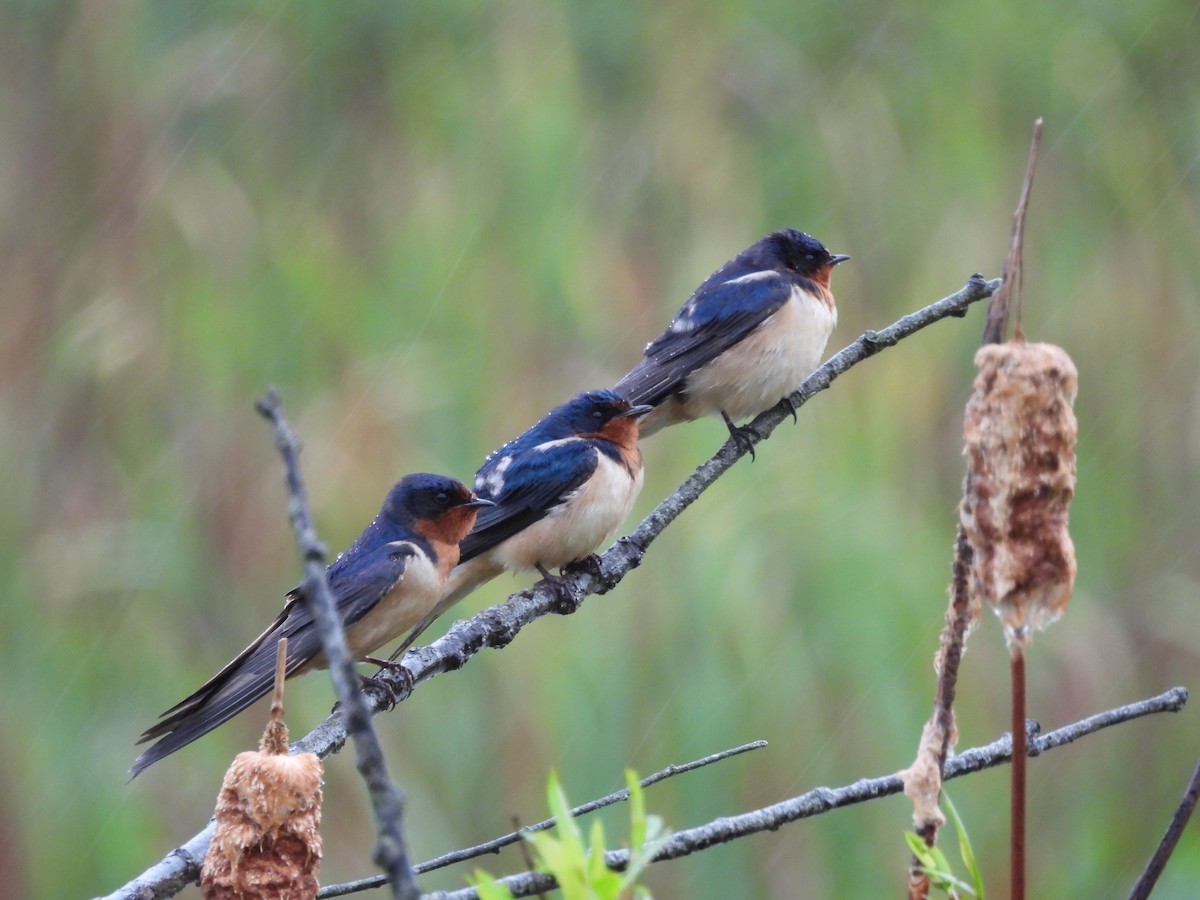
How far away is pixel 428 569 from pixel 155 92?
10.5 ft

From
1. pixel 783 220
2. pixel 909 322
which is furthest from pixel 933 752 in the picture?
pixel 783 220

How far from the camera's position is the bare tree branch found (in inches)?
45.9

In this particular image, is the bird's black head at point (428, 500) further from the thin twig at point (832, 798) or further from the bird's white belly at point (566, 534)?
the thin twig at point (832, 798)

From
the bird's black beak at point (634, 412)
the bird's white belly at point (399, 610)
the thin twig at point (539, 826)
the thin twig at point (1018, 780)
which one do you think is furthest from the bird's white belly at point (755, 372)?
the thin twig at point (1018, 780)

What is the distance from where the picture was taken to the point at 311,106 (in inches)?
203

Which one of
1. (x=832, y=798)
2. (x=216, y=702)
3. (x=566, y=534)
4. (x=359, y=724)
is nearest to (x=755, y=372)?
(x=566, y=534)

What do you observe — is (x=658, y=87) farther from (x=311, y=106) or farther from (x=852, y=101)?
(x=311, y=106)

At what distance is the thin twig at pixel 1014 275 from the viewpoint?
0.47 meters

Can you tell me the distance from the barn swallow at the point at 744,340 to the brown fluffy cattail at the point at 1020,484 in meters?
2.39

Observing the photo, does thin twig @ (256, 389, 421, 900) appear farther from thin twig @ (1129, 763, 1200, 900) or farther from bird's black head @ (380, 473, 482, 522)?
bird's black head @ (380, 473, 482, 522)

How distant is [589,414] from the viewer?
288 centimetres

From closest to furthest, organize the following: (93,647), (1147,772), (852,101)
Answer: (93,647) < (1147,772) < (852,101)

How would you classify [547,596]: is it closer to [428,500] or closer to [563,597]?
[563,597]

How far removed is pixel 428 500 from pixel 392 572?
22 centimetres
